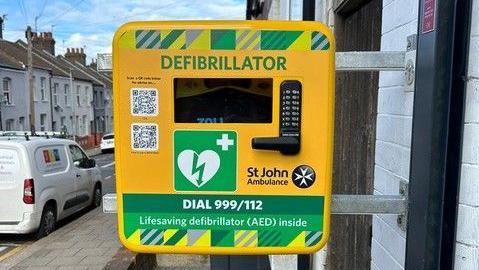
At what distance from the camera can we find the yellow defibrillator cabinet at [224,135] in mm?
1378

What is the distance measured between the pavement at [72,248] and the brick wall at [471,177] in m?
4.31

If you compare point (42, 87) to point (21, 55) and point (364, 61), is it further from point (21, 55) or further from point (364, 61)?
point (364, 61)

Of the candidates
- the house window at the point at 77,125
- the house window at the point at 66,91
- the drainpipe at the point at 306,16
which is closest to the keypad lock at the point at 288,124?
the drainpipe at the point at 306,16

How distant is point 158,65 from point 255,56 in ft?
1.03

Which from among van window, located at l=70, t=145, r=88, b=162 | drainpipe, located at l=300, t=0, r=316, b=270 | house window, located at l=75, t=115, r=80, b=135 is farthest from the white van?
house window, located at l=75, t=115, r=80, b=135

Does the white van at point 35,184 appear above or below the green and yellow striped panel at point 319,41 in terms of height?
below

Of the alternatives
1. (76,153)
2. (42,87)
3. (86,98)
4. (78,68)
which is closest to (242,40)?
(76,153)

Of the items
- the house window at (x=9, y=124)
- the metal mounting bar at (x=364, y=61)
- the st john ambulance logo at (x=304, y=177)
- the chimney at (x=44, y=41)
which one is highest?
the chimney at (x=44, y=41)

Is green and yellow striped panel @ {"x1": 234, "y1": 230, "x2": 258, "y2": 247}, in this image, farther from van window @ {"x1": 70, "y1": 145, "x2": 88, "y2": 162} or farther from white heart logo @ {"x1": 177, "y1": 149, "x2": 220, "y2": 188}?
van window @ {"x1": 70, "y1": 145, "x2": 88, "y2": 162}

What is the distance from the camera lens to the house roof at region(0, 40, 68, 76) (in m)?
27.2

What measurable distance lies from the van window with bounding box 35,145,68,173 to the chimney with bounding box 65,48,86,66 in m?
34.8

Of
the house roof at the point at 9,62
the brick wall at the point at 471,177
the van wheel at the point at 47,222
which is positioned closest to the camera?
the brick wall at the point at 471,177

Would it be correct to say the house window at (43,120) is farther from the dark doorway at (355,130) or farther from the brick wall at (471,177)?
the brick wall at (471,177)

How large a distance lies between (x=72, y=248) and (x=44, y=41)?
33268mm
